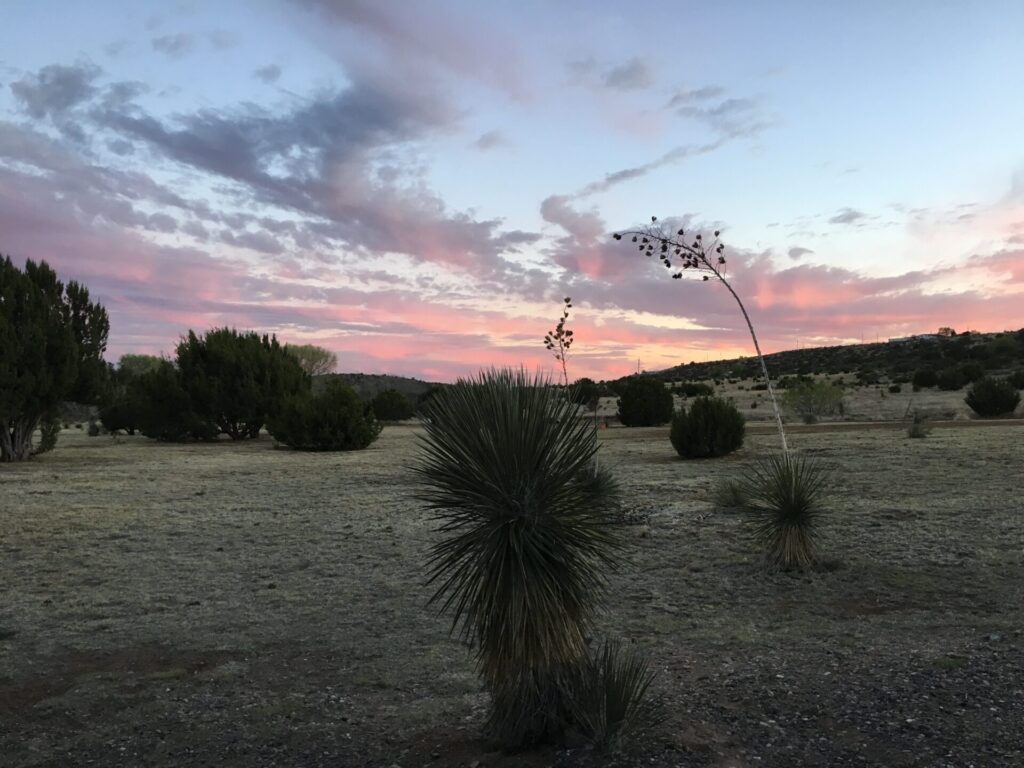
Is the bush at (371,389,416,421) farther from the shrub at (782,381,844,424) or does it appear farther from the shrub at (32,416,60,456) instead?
the shrub at (32,416,60,456)

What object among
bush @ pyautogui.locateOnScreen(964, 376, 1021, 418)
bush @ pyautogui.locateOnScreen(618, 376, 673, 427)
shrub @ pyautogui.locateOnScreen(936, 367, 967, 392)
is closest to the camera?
bush @ pyautogui.locateOnScreen(964, 376, 1021, 418)

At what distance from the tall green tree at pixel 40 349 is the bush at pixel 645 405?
21730 millimetres

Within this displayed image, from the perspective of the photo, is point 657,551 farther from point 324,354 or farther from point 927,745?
point 324,354

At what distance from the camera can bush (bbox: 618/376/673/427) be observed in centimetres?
3466

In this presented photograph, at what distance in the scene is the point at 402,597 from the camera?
23.8ft

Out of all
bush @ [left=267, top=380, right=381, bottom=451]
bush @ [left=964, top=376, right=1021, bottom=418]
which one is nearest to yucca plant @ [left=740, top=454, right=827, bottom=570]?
bush @ [left=267, top=380, right=381, bottom=451]

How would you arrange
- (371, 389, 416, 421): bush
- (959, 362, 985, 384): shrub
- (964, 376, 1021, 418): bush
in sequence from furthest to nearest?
(371, 389, 416, 421): bush < (959, 362, 985, 384): shrub < (964, 376, 1021, 418): bush

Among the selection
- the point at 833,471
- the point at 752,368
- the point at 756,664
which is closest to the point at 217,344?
the point at 833,471

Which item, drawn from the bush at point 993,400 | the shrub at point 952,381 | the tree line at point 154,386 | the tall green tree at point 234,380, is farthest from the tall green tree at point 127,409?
the shrub at point 952,381

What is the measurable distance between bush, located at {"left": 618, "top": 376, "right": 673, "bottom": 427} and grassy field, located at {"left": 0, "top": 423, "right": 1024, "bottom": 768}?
2188cm

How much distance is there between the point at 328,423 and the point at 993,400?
980 inches

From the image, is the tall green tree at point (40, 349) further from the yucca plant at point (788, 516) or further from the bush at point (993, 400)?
the bush at point (993, 400)

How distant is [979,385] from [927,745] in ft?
99.9

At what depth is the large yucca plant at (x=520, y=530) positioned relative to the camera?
3.54m
